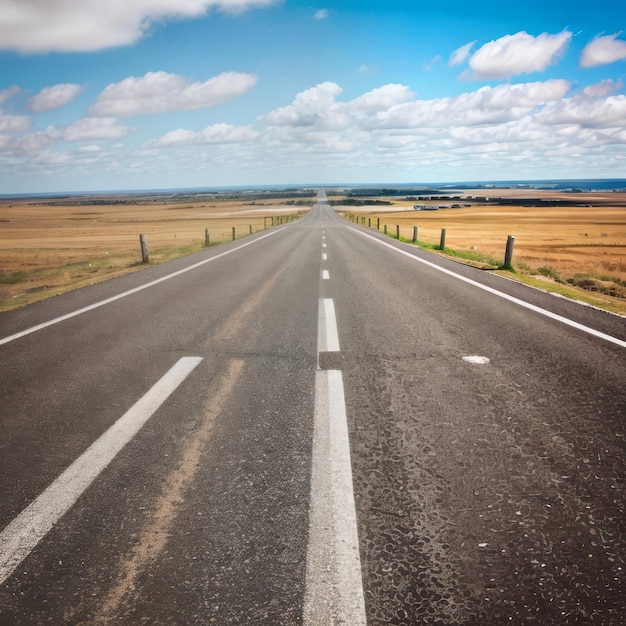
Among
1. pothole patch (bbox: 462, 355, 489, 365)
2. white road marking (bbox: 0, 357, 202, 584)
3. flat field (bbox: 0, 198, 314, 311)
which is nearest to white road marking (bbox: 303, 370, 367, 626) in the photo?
white road marking (bbox: 0, 357, 202, 584)

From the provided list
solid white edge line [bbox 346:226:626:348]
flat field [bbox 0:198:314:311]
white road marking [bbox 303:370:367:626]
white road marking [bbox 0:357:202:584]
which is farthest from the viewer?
flat field [bbox 0:198:314:311]

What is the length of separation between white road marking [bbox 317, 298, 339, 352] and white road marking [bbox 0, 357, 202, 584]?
7.32 feet

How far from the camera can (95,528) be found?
2.55m

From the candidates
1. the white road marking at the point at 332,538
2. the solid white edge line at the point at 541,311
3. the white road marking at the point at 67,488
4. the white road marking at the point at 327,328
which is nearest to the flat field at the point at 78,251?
the white road marking at the point at 327,328

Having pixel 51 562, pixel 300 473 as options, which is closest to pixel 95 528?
pixel 51 562

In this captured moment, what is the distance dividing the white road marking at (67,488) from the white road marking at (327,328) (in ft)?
7.32

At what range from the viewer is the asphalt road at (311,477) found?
2105mm

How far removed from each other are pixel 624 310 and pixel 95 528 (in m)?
9.64

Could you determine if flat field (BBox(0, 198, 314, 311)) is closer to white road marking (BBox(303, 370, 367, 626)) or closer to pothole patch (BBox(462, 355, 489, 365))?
white road marking (BBox(303, 370, 367, 626))

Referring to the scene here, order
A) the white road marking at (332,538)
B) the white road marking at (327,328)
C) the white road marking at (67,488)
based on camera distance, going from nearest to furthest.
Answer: the white road marking at (332,538) → the white road marking at (67,488) → the white road marking at (327,328)

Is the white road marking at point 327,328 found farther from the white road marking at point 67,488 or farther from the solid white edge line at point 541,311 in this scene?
the solid white edge line at point 541,311

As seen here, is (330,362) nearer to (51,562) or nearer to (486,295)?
(51,562)

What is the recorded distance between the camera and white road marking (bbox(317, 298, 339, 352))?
590 centimetres

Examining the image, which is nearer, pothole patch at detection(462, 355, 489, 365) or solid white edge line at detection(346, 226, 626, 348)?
pothole patch at detection(462, 355, 489, 365)
